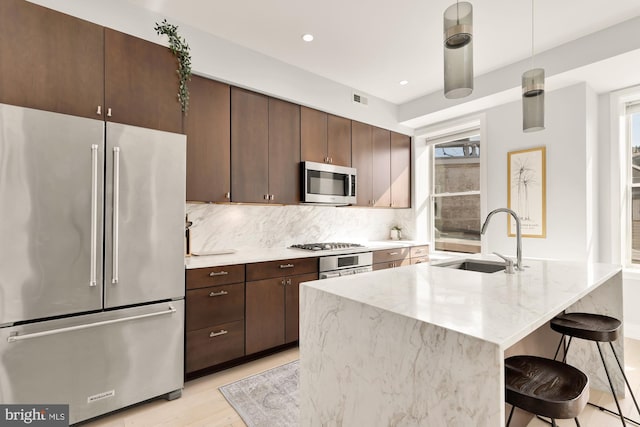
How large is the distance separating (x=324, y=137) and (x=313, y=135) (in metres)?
0.16

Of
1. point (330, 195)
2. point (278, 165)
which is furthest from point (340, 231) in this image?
point (278, 165)

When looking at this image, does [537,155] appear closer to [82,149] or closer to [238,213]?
[238,213]

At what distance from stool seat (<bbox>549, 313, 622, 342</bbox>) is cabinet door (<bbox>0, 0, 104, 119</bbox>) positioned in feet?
10.1

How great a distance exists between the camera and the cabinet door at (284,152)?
3170mm

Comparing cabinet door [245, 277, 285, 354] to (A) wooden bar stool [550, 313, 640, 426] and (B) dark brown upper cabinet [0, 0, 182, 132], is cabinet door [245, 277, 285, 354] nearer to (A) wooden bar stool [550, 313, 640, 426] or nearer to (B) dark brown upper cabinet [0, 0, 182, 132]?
(B) dark brown upper cabinet [0, 0, 182, 132]

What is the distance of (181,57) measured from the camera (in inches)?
92.2

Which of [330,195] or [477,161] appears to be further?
[477,161]

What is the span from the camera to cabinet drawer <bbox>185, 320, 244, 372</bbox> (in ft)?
7.60

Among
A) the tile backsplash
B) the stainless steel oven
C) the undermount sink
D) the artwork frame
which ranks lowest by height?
the stainless steel oven

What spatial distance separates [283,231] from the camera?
12.0 ft

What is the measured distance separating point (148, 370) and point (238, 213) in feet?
5.33

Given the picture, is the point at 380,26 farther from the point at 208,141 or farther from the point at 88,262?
the point at 88,262

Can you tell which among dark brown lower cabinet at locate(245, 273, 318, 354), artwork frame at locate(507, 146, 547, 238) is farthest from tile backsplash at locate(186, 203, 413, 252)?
artwork frame at locate(507, 146, 547, 238)

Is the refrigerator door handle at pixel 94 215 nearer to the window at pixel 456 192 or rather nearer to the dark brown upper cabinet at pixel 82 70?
the dark brown upper cabinet at pixel 82 70
